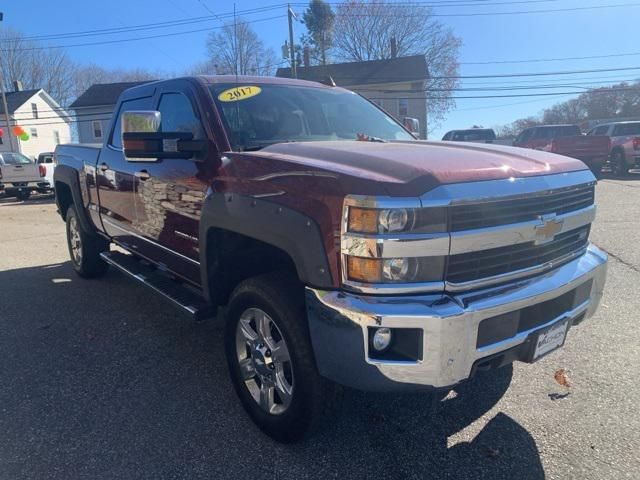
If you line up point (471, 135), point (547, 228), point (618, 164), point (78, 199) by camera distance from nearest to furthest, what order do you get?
point (547, 228) → point (78, 199) → point (618, 164) → point (471, 135)

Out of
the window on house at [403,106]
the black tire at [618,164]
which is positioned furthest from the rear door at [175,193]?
the window on house at [403,106]

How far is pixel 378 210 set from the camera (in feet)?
6.84

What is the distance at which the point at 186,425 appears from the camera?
9.42ft

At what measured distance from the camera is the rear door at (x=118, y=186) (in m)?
4.21

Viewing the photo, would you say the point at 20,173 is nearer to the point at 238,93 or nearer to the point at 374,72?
the point at 238,93

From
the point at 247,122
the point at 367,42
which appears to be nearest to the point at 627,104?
the point at 367,42

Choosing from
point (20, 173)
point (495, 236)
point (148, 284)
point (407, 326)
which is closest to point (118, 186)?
point (148, 284)

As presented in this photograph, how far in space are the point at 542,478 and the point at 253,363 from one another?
5.18 ft

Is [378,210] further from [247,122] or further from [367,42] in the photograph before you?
[367,42]

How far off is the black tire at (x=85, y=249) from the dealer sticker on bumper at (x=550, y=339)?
4.90 m

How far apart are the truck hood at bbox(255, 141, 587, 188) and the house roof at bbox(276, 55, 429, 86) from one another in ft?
116

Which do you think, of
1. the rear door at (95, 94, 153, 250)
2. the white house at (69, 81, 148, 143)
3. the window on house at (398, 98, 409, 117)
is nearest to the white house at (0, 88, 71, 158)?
the white house at (69, 81, 148, 143)

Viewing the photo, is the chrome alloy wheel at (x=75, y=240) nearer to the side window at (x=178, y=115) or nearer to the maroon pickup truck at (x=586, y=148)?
the side window at (x=178, y=115)

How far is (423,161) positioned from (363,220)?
52cm
